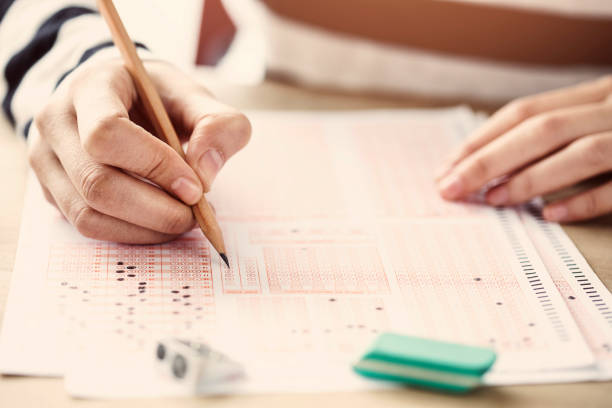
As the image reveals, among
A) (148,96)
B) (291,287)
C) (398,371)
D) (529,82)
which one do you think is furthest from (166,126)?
(529,82)

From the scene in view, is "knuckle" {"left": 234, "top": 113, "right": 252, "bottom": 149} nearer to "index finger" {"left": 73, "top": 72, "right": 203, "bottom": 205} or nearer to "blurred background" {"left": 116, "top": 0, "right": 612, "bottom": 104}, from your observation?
"index finger" {"left": 73, "top": 72, "right": 203, "bottom": 205}

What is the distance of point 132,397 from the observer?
458mm

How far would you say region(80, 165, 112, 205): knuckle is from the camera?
586mm

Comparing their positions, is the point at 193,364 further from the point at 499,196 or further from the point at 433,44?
the point at 433,44

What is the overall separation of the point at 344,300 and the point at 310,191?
0.20 metres

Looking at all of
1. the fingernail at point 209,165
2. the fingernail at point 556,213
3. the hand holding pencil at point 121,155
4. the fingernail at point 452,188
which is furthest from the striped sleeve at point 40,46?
the fingernail at point 556,213

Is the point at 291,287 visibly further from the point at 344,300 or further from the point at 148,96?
the point at 148,96

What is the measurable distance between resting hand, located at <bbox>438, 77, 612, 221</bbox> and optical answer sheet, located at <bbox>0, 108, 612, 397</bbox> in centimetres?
2

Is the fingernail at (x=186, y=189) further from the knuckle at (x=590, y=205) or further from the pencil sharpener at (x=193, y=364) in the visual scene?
the knuckle at (x=590, y=205)

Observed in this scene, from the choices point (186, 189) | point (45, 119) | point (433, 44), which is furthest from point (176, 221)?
point (433, 44)

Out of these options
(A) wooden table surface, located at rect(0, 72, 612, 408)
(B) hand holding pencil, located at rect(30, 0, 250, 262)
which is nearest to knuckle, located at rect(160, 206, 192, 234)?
(B) hand holding pencil, located at rect(30, 0, 250, 262)

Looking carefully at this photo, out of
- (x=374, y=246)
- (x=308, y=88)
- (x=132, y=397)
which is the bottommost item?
(x=132, y=397)

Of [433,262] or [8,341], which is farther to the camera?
[433,262]

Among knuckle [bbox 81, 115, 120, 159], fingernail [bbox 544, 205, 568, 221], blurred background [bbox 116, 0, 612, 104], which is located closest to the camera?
knuckle [bbox 81, 115, 120, 159]
